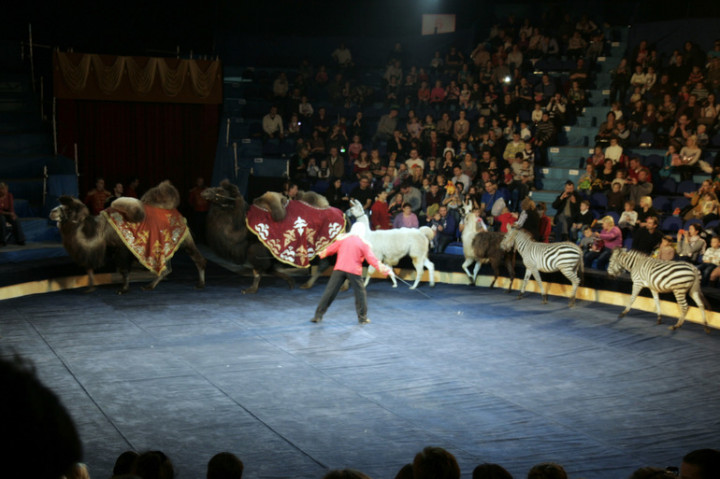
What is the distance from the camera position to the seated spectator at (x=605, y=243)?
11.9 m

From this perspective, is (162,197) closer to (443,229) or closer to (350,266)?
(350,266)

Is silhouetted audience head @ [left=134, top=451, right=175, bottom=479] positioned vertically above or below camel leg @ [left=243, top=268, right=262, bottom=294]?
above

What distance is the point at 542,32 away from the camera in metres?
17.9

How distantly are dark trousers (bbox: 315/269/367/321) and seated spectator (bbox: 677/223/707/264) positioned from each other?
5153mm

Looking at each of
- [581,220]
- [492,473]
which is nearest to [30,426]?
[492,473]

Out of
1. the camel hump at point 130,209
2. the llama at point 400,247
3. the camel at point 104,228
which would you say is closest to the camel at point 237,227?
the camel at point 104,228

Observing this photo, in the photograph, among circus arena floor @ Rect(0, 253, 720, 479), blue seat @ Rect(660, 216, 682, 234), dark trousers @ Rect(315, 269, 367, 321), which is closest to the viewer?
circus arena floor @ Rect(0, 253, 720, 479)

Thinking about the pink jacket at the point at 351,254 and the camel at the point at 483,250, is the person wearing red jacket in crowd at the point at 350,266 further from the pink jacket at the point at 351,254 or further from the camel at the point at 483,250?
the camel at the point at 483,250

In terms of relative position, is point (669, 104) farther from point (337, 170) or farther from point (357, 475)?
point (357, 475)

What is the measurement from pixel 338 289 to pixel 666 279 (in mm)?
4331

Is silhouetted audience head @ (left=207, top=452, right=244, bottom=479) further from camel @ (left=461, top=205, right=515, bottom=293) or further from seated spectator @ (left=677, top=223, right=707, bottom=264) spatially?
seated spectator @ (left=677, top=223, right=707, bottom=264)

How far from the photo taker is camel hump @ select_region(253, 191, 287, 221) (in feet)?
37.0

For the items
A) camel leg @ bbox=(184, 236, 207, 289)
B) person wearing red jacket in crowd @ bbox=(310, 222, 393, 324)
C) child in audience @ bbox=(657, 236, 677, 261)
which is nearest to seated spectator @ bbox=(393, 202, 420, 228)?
camel leg @ bbox=(184, 236, 207, 289)

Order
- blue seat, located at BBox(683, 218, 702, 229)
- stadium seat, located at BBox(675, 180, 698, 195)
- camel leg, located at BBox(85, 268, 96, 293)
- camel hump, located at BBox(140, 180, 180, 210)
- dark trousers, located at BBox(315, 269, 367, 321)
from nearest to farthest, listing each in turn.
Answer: dark trousers, located at BBox(315, 269, 367, 321) → camel leg, located at BBox(85, 268, 96, 293) → camel hump, located at BBox(140, 180, 180, 210) → blue seat, located at BBox(683, 218, 702, 229) → stadium seat, located at BBox(675, 180, 698, 195)
